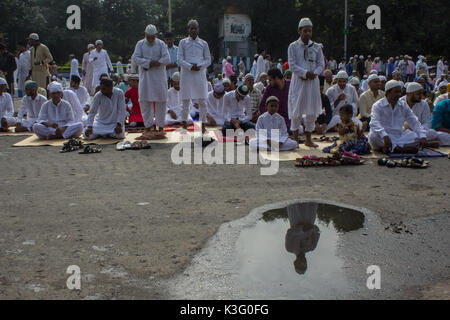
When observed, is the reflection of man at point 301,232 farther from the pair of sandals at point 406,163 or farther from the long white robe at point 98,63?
the long white robe at point 98,63

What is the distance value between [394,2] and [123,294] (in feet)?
118

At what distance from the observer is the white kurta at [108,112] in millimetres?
9133

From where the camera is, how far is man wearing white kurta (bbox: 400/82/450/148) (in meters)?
7.92

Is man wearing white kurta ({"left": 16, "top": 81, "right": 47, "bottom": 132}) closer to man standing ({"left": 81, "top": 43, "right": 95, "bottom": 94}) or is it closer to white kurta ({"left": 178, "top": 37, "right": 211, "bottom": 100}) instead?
white kurta ({"left": 178, "top": 37, "right": 211, "bottom": 100})

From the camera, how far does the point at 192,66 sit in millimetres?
9039

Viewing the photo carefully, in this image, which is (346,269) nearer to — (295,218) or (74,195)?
(295,218)

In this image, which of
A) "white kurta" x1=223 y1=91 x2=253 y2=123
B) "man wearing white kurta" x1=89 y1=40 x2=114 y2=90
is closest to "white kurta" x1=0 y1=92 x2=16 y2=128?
"man wearing white kurta" x1=89 y1=40 x2=114 y2=90

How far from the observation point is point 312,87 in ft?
26.4

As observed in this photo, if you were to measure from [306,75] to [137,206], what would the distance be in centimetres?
407

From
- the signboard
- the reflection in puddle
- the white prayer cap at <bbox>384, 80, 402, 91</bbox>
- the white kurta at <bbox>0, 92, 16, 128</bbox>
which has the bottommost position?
the reflection in puddle

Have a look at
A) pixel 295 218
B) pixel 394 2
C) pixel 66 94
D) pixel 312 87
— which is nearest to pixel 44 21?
pixel 394 2

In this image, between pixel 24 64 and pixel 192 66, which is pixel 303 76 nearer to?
pixel 192 66

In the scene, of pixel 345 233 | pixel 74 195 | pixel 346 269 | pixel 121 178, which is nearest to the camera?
pixel 346 269

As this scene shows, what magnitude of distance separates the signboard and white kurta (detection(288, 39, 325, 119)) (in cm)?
2825
